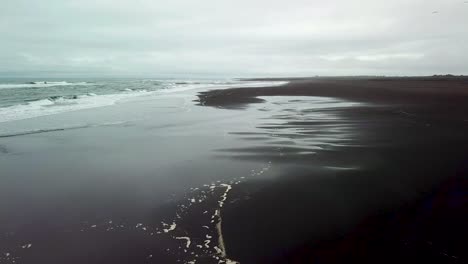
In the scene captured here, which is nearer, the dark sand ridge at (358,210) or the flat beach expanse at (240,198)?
the dark sand ridge at (358,210)

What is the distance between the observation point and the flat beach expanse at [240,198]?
420cm

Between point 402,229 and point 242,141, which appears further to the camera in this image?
point 242,141

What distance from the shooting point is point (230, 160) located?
845 centimetres

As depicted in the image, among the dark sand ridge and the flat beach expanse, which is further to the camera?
the flat beach expanse

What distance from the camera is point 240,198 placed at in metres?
5.80

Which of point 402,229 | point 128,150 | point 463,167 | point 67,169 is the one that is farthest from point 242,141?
point 402,229

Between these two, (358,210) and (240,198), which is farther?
(240,198)

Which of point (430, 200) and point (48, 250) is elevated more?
point (430, 200)

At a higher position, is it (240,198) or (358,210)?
(358,210)

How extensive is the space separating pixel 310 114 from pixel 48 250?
13.7 metres

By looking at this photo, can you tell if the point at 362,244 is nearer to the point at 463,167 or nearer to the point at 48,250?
the point at 48,250

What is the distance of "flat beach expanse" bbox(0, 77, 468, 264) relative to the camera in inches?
165

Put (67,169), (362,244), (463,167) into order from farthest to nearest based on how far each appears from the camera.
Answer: (67,169) → (463,167) → (362,244)

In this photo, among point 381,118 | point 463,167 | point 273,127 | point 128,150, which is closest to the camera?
point 463,167
